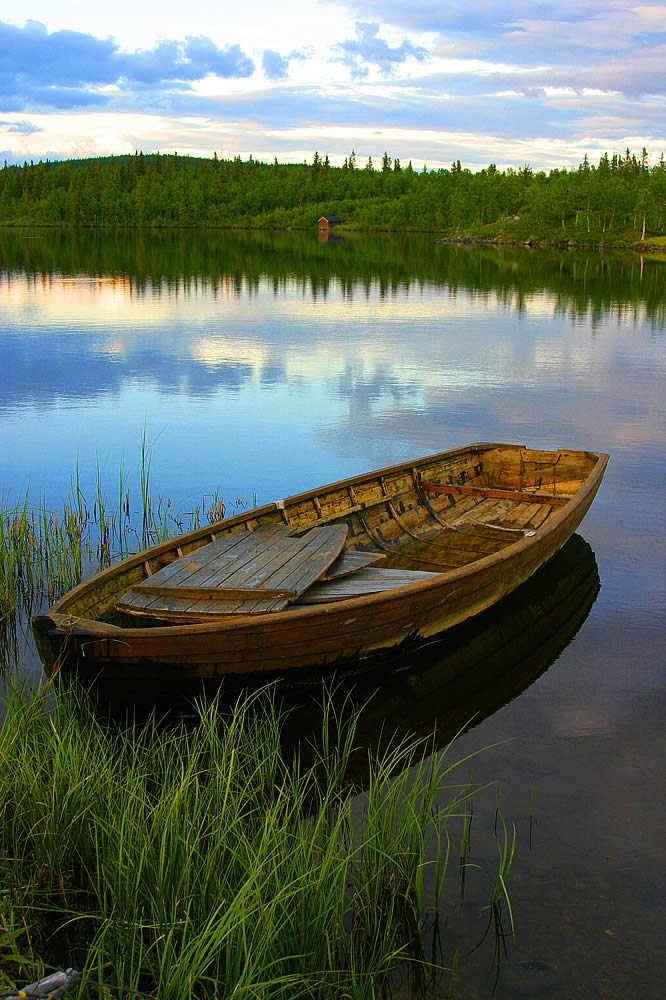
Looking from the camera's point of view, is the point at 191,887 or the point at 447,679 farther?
the point at 447,679

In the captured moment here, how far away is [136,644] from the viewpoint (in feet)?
20.1

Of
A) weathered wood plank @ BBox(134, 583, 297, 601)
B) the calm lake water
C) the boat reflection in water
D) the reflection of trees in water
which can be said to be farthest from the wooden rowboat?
the reflection of trees in water

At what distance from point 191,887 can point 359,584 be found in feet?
12.4

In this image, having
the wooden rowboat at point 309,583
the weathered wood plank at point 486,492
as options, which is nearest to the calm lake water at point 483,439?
the wooden rowboat at point 309,583

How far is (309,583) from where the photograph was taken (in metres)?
7.10

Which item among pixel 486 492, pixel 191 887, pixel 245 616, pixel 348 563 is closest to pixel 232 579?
pixel 245 616

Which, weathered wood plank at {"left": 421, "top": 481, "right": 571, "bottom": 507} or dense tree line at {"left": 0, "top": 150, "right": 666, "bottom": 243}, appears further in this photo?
dense tree line at {"left": 0, "top": 150, "right": 666, "bottom": 243}

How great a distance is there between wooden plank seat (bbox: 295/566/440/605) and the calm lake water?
31.4 inches

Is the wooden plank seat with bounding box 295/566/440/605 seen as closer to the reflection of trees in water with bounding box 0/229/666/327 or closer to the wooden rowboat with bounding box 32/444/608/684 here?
the wooden rowboat with bounding box 32/444/608/684

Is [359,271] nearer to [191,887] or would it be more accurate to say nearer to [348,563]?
[348,563]

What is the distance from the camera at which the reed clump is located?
3660 mm

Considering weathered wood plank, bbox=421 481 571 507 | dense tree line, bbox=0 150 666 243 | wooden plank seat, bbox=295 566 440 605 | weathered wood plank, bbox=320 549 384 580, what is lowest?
wooden plank seat, bbox=295 566 440 605

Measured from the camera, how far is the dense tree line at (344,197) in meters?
98.4

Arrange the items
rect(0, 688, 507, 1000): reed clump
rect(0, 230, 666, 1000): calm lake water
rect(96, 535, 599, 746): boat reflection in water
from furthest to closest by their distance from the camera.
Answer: rect(96, 535, 599, 746): boat reflection in water → rect(0, 230, 666, 1000): calm lake water → rect(0, 688, 507, 1000): reed clump
